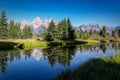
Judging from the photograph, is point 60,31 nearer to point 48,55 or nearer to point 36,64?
point 48,55

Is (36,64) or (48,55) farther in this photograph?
(48,55)

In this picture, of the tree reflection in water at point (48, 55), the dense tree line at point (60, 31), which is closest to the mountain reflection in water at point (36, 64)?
the tree reflection in water at point (48, 55)

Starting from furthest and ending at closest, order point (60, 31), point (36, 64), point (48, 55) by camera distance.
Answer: point (60, 31) → point (48, 55) → point (36, 64)

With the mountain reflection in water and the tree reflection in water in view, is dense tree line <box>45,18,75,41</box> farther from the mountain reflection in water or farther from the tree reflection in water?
the mountain reflection in water

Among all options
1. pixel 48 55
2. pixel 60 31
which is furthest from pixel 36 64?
pixel 60 31

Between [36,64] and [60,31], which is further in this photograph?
[60,31]

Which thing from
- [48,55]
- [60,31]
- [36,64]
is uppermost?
[60,31]

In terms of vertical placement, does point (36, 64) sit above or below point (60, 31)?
below

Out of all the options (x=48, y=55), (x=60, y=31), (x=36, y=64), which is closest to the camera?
(x=36, y=64)

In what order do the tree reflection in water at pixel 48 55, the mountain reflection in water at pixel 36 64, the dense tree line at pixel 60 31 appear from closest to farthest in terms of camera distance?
1. the mountain reflection in water at pixel 36 64
2. the tree reflection in water at pixel 48 55
3. the dense tree line at pixel 60 31

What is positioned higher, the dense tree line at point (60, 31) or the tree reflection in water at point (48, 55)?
the dense tree line at point (60, 31)

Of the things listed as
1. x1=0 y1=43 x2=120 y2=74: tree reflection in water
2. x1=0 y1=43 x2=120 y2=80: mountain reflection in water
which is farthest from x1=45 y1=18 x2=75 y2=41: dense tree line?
x1=0 y1=43 x2=120 y2=80: mountain reflection in water

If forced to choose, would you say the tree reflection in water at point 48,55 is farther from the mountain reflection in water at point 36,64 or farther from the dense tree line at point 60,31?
the dense tree line at point 60,31

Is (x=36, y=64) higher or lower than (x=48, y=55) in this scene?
lower
